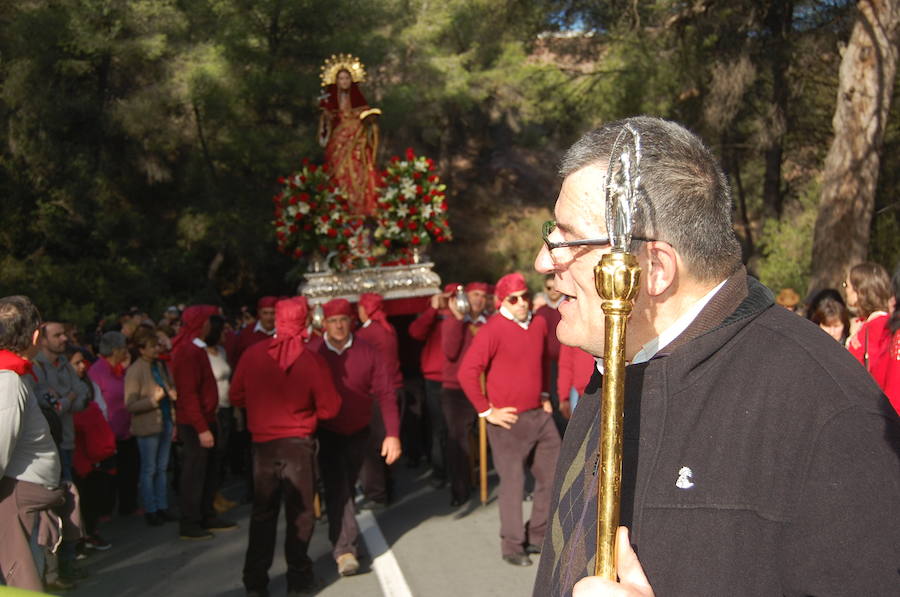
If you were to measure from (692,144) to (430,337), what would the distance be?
8.38 meters

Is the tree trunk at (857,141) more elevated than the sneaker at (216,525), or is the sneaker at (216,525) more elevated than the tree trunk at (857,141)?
the tree trunk at (857,141)

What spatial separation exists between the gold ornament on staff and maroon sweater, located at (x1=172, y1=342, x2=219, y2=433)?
6.63 meters

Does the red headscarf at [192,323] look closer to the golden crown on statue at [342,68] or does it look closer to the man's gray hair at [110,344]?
the man's gray hair at [110,344]

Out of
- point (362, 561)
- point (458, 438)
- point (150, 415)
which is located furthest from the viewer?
point (458, 438)

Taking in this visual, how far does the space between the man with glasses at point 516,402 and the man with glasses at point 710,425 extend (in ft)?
16.3

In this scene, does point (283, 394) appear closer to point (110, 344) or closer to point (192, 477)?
point (192, 477)

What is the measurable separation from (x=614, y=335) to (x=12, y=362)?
138 inches

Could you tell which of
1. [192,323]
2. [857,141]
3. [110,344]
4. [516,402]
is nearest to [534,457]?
[516,402]

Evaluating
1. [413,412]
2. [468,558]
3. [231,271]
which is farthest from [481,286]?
[231,271]

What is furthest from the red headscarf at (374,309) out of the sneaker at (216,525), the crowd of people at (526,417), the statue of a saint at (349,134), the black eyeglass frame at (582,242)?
the black eyeglass frame at (582,242)

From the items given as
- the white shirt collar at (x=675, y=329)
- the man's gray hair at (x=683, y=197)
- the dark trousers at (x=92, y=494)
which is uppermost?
the man's gray hair at (x=683, y=197)

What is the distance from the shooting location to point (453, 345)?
8953mm

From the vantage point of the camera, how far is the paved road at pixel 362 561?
6.39 m

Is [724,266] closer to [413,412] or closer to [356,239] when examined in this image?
[413,412]
